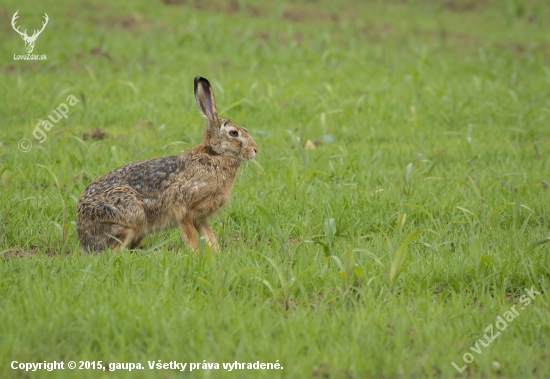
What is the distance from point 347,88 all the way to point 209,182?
5.54 meters

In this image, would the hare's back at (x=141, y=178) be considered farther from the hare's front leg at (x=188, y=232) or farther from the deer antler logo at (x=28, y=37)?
the deer antler logo at (x=28, y=37)

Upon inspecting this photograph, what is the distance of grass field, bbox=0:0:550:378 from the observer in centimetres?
404

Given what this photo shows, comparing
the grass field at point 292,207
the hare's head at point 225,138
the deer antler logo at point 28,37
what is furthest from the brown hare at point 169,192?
the deer antler logo at point 28,37

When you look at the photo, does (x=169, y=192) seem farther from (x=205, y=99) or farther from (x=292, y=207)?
(x=292, y=207)

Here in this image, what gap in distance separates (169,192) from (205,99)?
950 mm

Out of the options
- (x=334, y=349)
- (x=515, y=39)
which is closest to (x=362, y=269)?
(x=334, y=349)

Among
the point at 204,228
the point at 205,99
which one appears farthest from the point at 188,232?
the point at 205,99

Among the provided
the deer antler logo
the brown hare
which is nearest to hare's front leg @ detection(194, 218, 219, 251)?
the brown hare

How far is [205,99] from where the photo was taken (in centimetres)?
603

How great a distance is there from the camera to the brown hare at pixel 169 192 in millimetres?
5430

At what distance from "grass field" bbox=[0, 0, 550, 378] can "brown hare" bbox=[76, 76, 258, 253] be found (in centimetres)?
23

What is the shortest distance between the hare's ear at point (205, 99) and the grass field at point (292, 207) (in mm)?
1005

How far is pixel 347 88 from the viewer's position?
10.8 meters

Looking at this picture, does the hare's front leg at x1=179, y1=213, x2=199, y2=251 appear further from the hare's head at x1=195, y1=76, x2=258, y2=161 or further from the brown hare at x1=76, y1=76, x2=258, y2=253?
the hare's head at x1=195, y1=76, x2=258, y2=161
